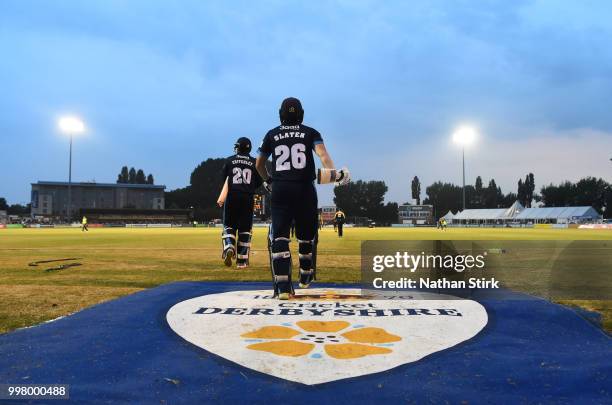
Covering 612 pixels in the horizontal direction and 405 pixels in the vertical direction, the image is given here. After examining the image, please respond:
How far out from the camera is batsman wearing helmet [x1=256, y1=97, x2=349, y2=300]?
17.6 ft

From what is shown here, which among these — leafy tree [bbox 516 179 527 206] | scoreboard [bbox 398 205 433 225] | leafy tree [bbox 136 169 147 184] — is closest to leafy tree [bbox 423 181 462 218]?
leafy tree [bbox 516 179 527 206]

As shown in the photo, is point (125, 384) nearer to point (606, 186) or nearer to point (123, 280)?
point (123, 280)

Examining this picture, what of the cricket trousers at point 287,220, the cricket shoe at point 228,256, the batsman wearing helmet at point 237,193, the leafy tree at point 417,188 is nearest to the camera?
the cricket trousers at point 287,220

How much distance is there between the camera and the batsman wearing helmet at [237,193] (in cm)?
858

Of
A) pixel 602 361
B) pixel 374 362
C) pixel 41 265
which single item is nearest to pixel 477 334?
pixel 602 361

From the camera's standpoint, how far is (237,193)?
8680 millimetres

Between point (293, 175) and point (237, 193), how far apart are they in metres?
3.49

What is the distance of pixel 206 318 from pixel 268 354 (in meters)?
1.25

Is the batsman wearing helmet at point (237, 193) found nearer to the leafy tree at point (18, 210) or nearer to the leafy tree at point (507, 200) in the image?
the leafy tree at point (507, 200)

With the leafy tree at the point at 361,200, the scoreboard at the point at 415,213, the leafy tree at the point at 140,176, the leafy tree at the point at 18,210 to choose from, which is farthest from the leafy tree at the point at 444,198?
the leafy tree at the point at 18,210

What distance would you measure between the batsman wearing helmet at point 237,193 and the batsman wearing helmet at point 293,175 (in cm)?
299

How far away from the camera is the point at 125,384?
2369mm

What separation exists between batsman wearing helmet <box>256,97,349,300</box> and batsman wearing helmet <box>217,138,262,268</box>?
2994 millimetres

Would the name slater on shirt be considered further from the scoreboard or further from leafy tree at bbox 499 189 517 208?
leafy tree at bbox 499 189 517 208
